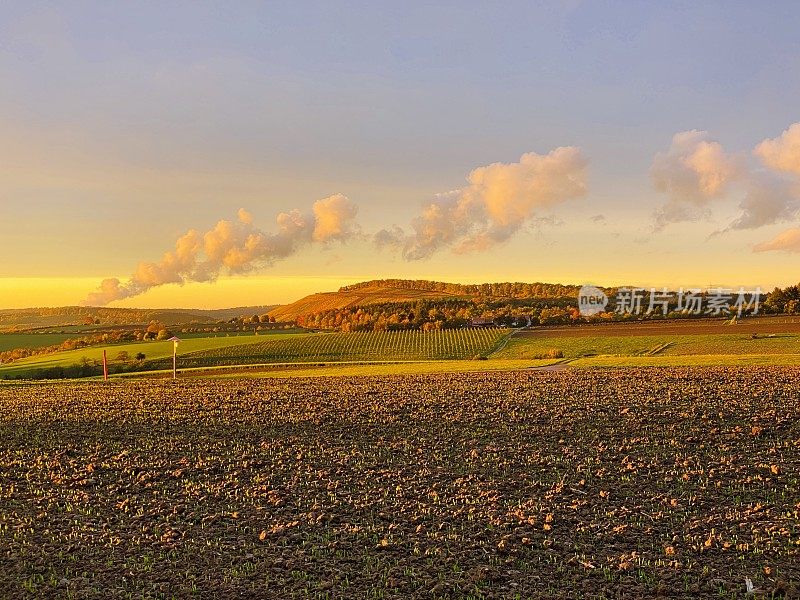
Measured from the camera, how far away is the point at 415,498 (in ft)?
44.3

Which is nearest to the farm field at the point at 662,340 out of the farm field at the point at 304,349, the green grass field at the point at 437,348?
the green grass field at the point at 437,348

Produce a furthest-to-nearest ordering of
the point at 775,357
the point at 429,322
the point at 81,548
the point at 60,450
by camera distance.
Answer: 1. the point at 429,322
2. the point at 775,357
3. the point at 60,450
4. the point at 81,548

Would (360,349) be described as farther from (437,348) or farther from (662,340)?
(662,340)

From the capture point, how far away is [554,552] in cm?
1065

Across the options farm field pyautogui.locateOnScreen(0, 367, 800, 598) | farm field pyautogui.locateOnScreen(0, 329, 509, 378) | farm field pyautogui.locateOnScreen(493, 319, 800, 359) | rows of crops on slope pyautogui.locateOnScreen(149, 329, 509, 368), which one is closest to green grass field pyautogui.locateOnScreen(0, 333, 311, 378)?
farm field pyautogui.locateOnScreen(0, 329, 509, 378)

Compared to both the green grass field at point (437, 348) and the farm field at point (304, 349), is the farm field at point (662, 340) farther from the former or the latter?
the farm field at point (304, 349)

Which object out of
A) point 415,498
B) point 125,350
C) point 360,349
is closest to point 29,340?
point 125,350

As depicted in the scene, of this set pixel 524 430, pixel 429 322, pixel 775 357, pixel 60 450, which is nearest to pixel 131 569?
pixel 60 450

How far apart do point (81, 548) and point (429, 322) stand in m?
80.0

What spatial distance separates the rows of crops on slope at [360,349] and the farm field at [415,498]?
133 ft

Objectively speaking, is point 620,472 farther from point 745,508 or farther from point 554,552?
point 554,552

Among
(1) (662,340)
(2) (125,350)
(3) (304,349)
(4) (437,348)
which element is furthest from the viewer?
(2) (125,350)

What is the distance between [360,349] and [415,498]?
5807 cm

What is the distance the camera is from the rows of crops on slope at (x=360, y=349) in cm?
6575
